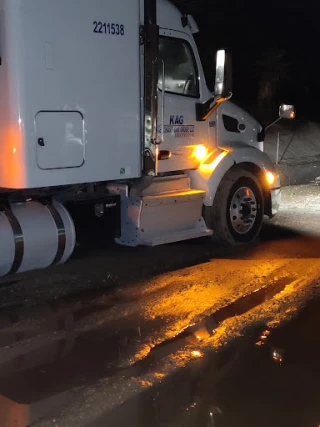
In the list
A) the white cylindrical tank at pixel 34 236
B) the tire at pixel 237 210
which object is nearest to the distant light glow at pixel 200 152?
the tire at pixel 237 210

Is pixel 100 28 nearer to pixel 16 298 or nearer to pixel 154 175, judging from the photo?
pixel 154 175

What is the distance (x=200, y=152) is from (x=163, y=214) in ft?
3.78

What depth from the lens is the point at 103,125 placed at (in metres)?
6.89

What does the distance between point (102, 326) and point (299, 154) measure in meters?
15.2

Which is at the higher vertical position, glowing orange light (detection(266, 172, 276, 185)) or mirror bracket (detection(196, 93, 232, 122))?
mirror bracket (detection(196, 93, 232, 122))

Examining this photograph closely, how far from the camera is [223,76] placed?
25.6ft

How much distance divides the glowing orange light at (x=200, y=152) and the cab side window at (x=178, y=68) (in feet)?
2.32

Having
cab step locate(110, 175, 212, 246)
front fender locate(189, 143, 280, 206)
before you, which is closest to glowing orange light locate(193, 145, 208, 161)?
front fender locate(189, 143, 280, 206)

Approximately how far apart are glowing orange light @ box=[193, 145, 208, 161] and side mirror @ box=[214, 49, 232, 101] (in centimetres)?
80

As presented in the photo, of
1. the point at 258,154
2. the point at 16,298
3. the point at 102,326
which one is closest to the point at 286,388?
the point at 102,326

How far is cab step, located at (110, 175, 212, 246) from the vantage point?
770cm

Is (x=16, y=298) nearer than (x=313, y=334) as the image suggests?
No

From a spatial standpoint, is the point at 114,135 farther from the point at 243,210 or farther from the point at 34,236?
the point at 243,210

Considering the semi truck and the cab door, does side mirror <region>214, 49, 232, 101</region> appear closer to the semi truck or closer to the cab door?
the semi truck
